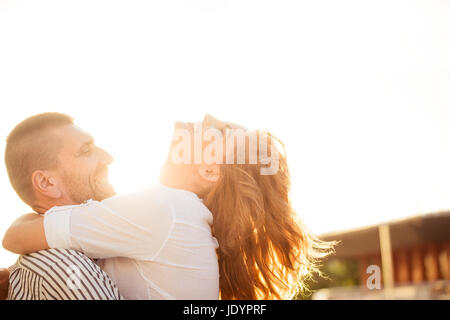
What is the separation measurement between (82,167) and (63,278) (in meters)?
0.96

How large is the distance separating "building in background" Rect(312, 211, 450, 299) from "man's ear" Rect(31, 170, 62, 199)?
28412 mm

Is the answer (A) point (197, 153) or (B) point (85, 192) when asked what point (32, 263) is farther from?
(A) point (197, 153)

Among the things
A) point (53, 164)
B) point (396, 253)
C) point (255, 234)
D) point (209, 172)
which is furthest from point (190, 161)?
point (396, 253)

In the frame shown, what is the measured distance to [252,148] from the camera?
138 inches

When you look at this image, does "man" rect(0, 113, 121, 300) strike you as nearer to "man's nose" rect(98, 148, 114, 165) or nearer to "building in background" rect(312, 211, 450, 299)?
"man's nose" rect(98, 148, 114, 165)

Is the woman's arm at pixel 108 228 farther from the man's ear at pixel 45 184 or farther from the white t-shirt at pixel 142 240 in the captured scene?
the man's ear at pixel 45 184

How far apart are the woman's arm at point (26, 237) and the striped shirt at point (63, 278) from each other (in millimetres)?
41

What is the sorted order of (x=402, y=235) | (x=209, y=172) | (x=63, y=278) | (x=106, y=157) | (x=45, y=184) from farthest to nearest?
1. (x=402, y=235)
2. (x=209, y=172)
3. (x=106, y=157)
4. (x=45, y=184)
5. (x=63, y=278)

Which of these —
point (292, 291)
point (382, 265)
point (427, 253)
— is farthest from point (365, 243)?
point (292, 291)

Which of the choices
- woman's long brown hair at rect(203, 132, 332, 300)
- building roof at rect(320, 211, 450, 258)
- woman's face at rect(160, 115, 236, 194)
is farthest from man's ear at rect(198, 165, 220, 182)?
building roof at rect(320, 211, 450, 258)

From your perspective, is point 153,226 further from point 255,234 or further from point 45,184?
point 45,184

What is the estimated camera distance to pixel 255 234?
128 inches

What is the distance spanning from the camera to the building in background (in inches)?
1239
